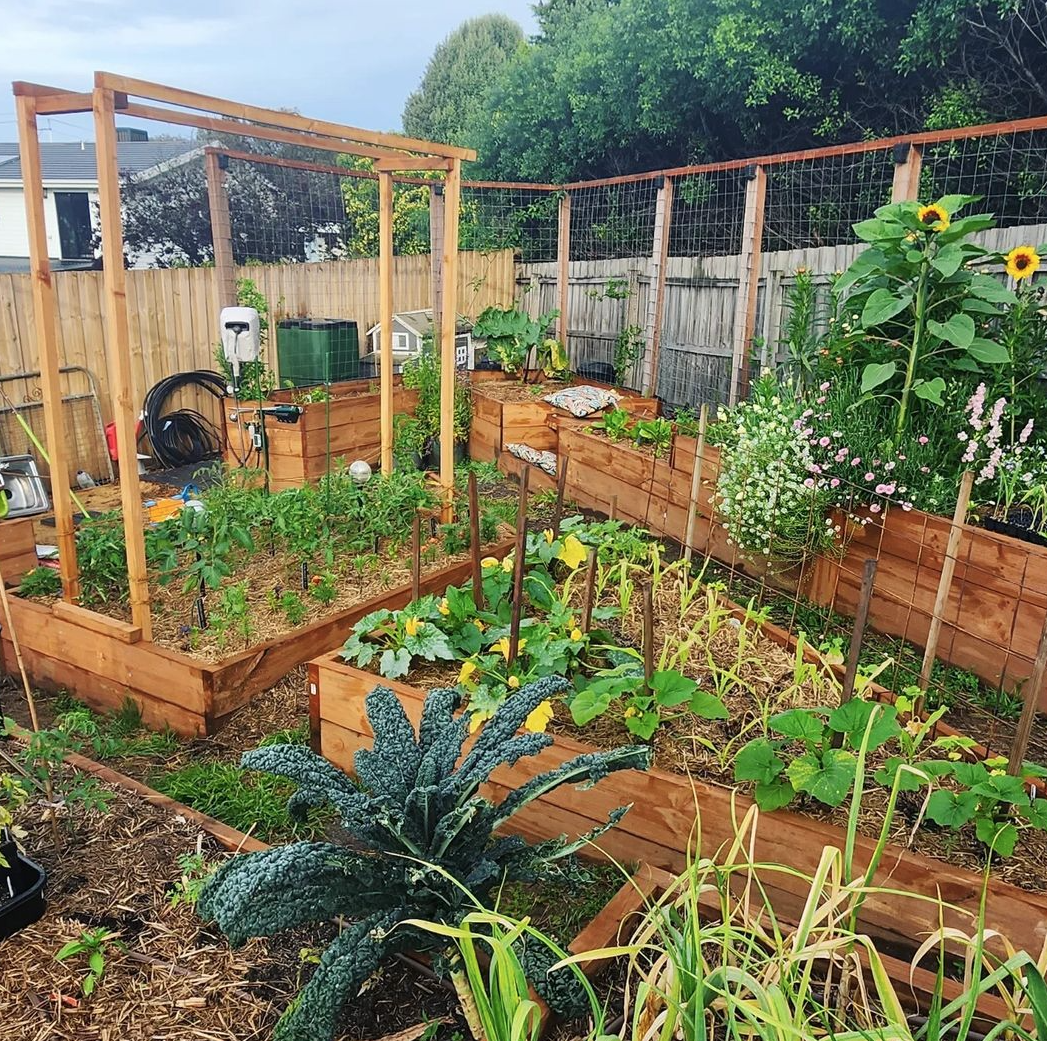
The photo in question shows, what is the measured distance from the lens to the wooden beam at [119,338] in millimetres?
2959

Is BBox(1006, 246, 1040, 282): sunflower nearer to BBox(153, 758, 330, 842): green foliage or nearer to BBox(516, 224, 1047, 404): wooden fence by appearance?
BBox(516, 224, 1047, 404): wooden fence

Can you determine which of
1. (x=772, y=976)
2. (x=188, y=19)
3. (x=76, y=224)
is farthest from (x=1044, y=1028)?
(x=188, y=19)

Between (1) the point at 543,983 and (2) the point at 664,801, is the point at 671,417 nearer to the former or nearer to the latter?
(2) the point at 664,801

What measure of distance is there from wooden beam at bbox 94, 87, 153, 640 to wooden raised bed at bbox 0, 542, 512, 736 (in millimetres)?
156

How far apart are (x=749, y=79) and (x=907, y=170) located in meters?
6.93

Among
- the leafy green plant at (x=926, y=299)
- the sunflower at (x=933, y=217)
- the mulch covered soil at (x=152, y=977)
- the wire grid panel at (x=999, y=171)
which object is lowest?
the mulch covered soil at (x=152, y=977)

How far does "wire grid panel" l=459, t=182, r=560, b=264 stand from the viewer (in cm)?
1129

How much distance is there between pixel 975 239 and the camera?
21.5ft

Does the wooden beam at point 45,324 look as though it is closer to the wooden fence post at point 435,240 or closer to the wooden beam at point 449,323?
the wooden beam at point 449,323

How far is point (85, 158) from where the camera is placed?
63.6 ft

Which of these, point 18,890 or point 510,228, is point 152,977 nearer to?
point 18,890

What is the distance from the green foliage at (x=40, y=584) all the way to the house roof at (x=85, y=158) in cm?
1494

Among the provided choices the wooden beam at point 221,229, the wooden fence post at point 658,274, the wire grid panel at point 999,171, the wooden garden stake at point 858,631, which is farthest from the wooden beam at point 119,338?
the wire grid panel at point 999,171

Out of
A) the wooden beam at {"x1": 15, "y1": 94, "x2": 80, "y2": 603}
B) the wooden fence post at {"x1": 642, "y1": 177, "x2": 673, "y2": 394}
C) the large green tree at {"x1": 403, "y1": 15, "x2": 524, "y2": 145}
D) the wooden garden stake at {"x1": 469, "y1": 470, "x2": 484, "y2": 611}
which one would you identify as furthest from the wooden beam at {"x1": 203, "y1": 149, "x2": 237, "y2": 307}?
the large green tree at {"x1": 403, "y1": 15, "x2": 524, "y2": 145}
